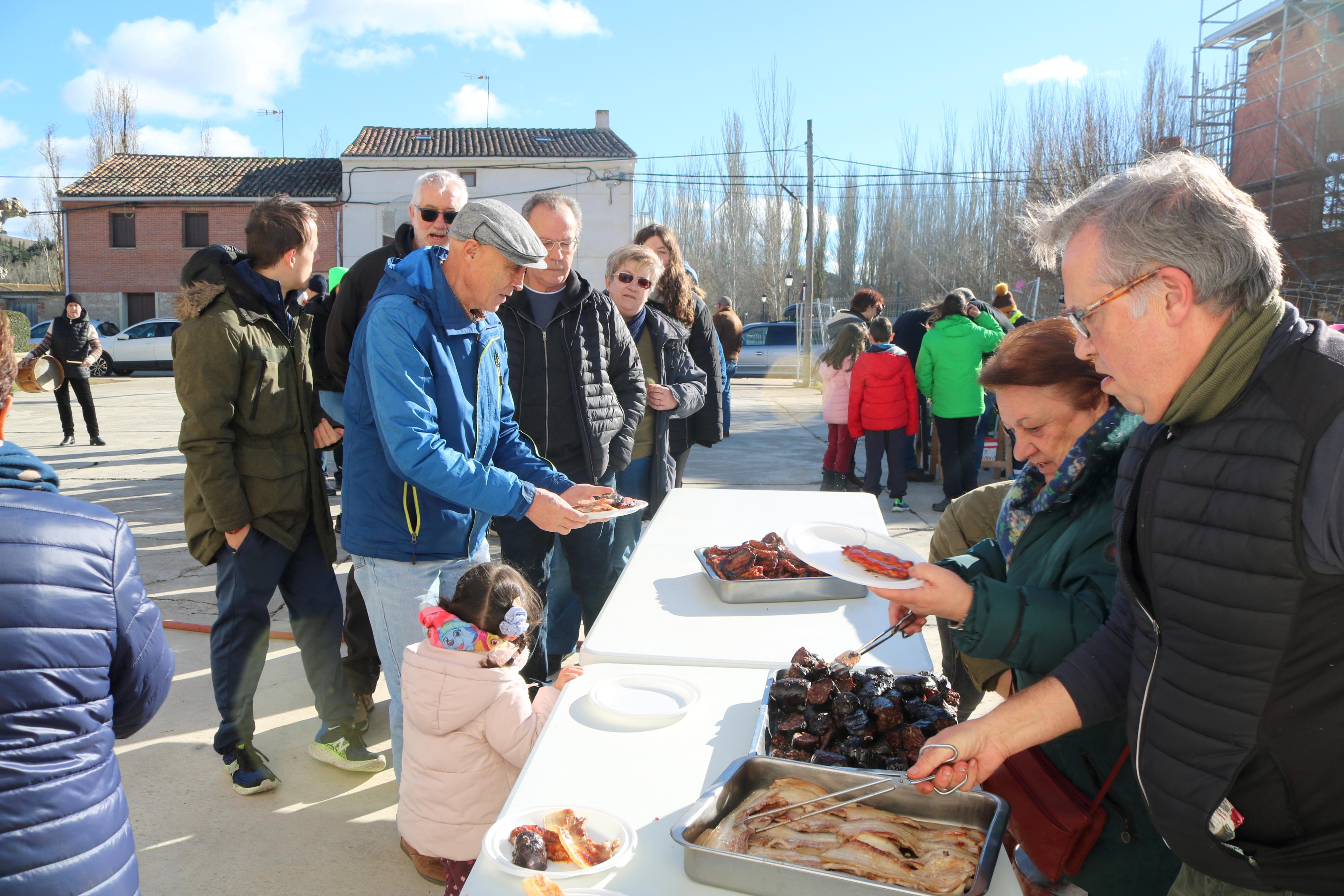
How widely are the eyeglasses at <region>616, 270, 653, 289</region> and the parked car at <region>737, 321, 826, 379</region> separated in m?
20.7

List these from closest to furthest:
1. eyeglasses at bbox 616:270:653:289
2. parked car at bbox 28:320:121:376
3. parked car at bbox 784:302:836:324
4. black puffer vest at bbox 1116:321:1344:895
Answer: black puffer vest at bbox 1116:321:1344:895
eyeglasses at bbox 616:270:653:289
parked car at bbox 28:320:121:376
parked car at bbox 784:302:836:324

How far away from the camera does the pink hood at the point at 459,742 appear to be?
214 cm

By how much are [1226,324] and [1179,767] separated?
62 centimetres

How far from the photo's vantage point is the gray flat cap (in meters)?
2.37

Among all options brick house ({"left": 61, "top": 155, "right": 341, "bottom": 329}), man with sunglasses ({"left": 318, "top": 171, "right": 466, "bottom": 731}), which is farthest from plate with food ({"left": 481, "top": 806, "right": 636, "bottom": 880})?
brick house ({"left": 61, "top": 155, "right": 341, "bottom": 329})

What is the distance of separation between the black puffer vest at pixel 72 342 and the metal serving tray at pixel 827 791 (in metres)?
12.0

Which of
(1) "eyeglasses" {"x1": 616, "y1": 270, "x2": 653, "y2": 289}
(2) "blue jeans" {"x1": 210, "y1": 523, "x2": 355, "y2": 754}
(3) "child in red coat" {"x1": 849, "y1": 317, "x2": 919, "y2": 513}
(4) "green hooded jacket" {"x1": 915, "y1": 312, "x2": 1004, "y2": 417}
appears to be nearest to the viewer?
(2) "blue jeans" {"x1": 210, "y1": 523, "x2": 355, "y2": 754}

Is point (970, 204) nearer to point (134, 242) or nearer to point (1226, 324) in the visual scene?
point (134, 242)

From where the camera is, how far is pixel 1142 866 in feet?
5.35

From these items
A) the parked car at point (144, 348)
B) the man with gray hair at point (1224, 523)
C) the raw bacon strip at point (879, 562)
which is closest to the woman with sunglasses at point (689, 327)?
the raw bacon strip at point (879, 562)

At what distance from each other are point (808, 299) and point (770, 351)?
108 inches

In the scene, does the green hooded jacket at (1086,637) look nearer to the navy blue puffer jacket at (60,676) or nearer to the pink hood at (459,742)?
the pink hood at (459,742)

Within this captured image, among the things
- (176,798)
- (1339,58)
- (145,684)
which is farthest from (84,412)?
(1339,58)

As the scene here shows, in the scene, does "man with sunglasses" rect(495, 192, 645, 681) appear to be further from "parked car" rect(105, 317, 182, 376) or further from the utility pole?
"parked car" rect(105, 317, 182, 376)
